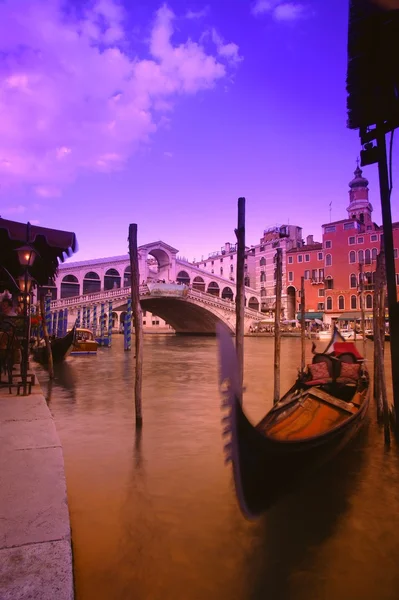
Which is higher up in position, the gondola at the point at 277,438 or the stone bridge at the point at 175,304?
the stone bridge at the point at 175,304

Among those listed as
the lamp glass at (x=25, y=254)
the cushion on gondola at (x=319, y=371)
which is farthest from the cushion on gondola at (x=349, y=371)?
the lamp glass at (x=25, y=254)

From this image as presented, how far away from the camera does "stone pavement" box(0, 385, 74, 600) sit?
1568 mm

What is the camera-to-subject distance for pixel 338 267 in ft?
110

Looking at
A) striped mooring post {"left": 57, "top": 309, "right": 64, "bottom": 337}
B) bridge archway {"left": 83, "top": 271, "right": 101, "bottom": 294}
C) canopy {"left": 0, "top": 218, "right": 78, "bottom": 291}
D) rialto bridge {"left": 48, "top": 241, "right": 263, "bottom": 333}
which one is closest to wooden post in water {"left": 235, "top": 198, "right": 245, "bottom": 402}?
canopy {"left": 0, "top": 218, "right": 78, "bottom": 291}

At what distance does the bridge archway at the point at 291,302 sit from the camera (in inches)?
1495

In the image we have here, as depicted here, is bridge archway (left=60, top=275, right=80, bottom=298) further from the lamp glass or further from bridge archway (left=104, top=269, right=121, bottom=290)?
the lamp glass

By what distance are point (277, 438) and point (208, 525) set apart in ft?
3.10

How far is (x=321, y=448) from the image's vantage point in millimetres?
3248

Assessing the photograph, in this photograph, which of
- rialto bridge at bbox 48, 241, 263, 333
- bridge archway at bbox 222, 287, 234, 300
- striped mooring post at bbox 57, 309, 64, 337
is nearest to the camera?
striped mooring post at bbox 57, 309, 64, 337

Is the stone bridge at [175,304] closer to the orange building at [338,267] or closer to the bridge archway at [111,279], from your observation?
the bridge archway at [111,279]

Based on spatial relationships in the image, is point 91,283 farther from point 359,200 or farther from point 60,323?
point 359,200

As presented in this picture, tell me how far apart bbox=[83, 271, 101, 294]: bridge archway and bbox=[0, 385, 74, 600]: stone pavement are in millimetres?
34454

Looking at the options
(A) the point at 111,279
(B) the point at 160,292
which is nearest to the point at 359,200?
(B) the point at 160,292

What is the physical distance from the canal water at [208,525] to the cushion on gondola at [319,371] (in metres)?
0.90
